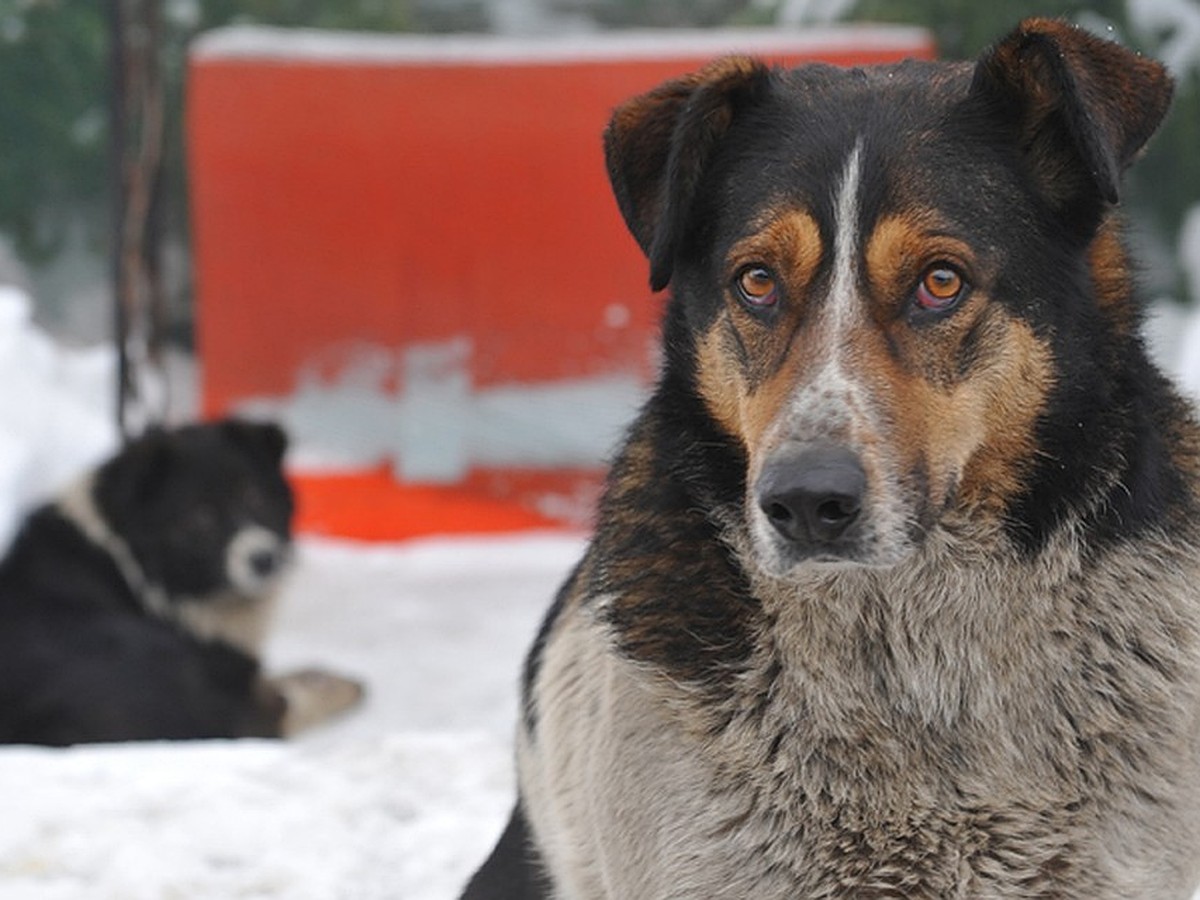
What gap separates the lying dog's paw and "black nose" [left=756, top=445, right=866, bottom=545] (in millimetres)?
4507

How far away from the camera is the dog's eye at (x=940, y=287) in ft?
7.85

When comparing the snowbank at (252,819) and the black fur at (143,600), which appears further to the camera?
the black fur at (143,600)

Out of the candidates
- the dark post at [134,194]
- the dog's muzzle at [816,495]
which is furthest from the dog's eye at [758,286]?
the dark post at [134,194]

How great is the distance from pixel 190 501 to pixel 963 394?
4940 millimetres

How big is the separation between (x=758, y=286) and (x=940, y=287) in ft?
0.85

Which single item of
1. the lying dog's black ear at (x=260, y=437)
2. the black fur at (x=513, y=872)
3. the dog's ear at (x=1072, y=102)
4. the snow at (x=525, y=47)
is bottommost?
the lying dog's black ear at (x=260, y=437)

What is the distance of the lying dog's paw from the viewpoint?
6520mm

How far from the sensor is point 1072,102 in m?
2.36

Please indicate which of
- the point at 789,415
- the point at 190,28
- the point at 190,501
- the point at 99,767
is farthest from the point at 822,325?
the point at 190,28

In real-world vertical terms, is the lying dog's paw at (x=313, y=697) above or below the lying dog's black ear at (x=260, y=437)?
below

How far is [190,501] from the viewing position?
6.87 metres

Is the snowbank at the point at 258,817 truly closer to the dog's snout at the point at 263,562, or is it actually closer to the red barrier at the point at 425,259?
the dog's snout at the point at 263,562

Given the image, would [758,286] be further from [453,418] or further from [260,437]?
[453,418]

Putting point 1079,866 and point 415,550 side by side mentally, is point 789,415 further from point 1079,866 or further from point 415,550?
point 415,550
